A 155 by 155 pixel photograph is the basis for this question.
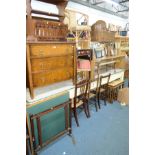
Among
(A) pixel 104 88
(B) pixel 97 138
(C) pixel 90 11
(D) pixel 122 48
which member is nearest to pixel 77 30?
(A) pixel 104 88

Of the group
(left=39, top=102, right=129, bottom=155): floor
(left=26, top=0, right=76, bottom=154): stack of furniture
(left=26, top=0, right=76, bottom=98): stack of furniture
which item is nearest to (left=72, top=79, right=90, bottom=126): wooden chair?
(left=39, top=102, right=129, bottom=155): floor

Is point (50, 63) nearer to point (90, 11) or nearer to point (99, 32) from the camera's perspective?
point (99, 32)

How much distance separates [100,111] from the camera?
3891 mm

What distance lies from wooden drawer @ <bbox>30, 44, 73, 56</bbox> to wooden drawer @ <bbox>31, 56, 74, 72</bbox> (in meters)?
0.08

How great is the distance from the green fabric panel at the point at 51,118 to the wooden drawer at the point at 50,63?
0.50 meters

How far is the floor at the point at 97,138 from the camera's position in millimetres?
2486
